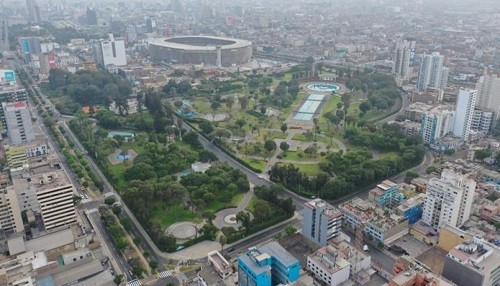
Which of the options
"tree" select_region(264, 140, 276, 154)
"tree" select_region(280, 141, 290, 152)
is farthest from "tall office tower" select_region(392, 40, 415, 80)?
"tree" select_region(264, 140, 276, 154)

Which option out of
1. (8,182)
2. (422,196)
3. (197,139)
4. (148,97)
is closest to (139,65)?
(148,97)

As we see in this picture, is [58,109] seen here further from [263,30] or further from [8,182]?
[263,30]

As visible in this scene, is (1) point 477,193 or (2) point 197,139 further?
(2) point 197,139

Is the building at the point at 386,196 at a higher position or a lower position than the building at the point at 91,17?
lower

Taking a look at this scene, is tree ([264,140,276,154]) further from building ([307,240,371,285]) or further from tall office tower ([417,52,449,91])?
tall office tower ([417,52,449,91])

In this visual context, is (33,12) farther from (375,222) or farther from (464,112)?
(375,222)

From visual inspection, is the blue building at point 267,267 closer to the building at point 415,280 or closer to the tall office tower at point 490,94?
the building at point 415,280

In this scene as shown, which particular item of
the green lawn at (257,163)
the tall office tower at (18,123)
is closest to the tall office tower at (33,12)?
the tall office tower at (18,123)

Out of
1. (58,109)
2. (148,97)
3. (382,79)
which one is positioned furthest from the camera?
(382,79)
